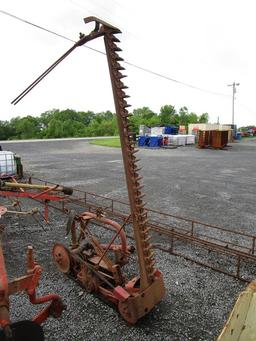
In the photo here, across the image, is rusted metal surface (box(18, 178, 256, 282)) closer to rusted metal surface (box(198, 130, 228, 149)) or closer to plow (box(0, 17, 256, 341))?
plow (box(0, 17, 256, 341))

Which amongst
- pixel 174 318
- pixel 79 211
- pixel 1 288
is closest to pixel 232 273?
pixel 174 318

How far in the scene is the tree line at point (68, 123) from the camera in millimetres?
90562

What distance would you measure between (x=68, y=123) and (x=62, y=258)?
9595 cm

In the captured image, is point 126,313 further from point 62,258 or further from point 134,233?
point 62,258

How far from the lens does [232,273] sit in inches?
278

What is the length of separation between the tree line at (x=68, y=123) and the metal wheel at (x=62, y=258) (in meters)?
79.9

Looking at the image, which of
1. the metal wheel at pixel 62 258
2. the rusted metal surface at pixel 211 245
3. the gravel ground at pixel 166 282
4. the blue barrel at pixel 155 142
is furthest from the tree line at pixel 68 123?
the metal wheel at pixel 62 258

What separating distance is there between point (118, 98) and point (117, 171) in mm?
17034


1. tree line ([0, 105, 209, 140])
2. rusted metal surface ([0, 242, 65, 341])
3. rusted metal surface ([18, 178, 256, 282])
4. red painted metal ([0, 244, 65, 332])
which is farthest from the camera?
tree line ([0, 105, 209, 140])

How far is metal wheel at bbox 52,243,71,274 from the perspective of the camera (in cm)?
649

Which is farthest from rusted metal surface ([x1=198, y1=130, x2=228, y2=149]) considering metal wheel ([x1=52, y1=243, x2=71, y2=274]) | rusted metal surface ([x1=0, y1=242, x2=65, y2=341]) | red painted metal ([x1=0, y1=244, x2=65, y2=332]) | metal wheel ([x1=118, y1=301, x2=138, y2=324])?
rusted metal surface ([x1=0, y1=242, x2=65, y2=341])

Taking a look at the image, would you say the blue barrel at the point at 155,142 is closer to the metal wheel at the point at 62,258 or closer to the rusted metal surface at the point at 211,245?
the rusted metal surface at the point at 211,245

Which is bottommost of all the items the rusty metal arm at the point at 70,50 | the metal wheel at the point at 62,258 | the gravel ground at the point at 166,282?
the gravel ground at the point at 166,282

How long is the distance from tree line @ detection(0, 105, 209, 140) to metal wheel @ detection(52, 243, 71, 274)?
79879mm
